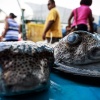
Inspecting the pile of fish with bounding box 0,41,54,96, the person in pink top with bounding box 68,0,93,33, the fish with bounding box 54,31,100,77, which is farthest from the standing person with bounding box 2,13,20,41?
the pile of fish with bounding box 0,41,54,96

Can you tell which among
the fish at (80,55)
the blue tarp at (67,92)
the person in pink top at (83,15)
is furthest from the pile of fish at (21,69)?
the person in pink top at (83,15)

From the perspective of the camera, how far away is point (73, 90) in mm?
873

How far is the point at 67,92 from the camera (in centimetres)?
85

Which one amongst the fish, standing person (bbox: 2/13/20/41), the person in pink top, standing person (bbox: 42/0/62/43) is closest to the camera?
the fish

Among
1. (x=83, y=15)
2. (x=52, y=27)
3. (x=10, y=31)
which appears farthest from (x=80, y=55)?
(x=10, y=31)

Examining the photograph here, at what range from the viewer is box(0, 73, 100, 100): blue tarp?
0.76 m

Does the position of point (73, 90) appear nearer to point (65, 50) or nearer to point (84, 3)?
point (65, 50)

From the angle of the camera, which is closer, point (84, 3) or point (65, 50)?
point (65, 50)

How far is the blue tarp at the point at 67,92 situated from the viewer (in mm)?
765

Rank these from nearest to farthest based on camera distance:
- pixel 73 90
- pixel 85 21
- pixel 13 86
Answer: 1. pixel 13 86
2. pixel 73 90
3. pixel 85 21

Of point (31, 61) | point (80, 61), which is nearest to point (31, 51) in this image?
point (31, 61)

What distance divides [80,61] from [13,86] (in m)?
0.41

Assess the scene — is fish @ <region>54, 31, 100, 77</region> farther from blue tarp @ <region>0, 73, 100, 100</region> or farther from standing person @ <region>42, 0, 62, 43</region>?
standing person @ <region>42, 0, 62, 43</region>

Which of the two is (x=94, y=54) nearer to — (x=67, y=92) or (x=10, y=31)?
(x=67, y=92)
